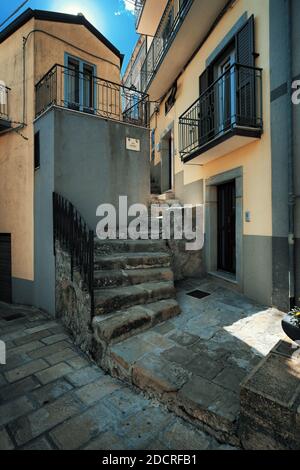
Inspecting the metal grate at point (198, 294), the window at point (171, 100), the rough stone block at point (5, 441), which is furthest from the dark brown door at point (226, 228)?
the rough stone block at point (5, 441)

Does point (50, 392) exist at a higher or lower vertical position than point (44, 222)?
lower

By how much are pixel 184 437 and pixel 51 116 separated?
615 cm

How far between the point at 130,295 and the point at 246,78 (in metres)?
4.46

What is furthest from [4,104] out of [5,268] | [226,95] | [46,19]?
[226,95]

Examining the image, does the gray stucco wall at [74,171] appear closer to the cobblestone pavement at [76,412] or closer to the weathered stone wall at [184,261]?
the weathered stone wall at [184,261]

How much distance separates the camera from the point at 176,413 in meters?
2.19

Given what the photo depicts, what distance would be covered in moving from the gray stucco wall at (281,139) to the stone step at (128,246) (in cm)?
221

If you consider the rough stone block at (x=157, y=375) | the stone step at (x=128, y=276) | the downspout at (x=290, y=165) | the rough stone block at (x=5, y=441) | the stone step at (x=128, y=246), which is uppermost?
the downspout at (x=290, y=165)

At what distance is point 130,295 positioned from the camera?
11.9 feet

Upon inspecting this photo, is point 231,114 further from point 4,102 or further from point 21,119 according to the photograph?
point 4,102

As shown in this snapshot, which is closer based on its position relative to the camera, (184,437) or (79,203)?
(184,437)

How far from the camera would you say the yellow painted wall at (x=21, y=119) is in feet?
20.6

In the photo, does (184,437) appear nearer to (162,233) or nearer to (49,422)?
(49,422)
